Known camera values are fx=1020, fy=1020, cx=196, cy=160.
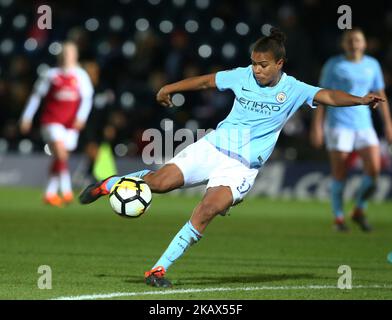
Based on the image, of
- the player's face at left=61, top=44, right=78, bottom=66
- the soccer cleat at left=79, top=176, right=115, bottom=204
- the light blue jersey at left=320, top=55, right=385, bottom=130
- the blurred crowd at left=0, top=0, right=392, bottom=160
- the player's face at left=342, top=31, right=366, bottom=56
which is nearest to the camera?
the soccer cleat at left=79, top=176, right=115, bottom=204

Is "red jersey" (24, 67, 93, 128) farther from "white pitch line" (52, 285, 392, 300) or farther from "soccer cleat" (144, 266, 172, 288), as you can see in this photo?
"white pitch line" (52, 285, 392, 300)

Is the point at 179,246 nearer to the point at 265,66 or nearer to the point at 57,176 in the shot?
the point at 265,66

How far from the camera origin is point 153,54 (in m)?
20.1

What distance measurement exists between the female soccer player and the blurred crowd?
5555mm

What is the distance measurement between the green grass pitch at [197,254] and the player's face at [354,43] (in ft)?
7.32

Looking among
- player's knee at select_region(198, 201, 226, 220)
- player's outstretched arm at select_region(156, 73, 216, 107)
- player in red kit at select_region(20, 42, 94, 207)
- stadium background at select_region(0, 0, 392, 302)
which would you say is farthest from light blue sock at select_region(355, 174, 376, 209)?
player's knee at select_region(198, 201, 226, 220)

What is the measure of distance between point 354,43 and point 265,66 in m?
4.98

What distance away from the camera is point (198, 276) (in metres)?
8.17

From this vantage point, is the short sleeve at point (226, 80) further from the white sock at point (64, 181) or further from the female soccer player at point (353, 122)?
the white sock at point (64, 181)

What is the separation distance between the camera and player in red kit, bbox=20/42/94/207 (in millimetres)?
15727

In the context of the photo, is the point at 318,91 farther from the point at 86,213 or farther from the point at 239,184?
the point at 86,213
